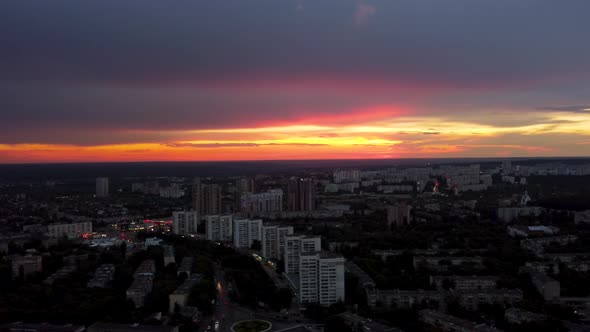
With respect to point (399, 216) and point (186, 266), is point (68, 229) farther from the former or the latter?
point (399, 216)

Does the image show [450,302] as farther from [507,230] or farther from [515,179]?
[515,179]

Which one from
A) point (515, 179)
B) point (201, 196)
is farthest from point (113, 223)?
point (515, 179)

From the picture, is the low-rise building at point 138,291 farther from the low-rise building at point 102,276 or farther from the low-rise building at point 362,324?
the low-rise building at point 362,324

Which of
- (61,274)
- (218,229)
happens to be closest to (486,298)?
(61,274)

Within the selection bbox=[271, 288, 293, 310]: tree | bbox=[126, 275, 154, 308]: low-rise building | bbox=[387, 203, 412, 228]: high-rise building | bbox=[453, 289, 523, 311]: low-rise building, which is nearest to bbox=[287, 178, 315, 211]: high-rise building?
bbox=[387, 203, 412, 228]: high-rise building

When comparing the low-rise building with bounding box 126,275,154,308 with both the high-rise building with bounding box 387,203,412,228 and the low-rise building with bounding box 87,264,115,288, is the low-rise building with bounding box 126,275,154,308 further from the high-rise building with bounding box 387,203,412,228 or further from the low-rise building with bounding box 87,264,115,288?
the high-rise building with bounding box 387,203,412,228
